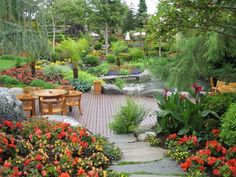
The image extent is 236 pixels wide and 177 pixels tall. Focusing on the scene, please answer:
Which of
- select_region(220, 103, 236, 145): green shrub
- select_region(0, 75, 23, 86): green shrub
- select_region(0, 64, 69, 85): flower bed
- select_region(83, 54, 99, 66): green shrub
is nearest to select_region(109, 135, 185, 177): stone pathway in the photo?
select_region(220, 103, 236, 145): green shrub

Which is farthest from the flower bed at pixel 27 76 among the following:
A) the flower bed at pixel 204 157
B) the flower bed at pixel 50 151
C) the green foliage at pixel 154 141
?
the flower bed at pixel 204 157

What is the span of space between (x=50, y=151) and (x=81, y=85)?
32.5 feet

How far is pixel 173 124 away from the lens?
5.82m

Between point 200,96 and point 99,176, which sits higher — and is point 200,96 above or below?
above

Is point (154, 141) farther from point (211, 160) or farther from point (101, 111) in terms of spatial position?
point (101, 111)

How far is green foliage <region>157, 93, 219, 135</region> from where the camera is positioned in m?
5.55

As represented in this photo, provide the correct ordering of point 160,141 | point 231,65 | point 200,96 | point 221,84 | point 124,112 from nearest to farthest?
point 160,141
point 200,96
point 124,112
point 221,84
point 231,65

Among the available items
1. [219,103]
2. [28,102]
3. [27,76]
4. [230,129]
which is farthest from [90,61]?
[230,129]

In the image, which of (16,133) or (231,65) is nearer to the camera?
(16,133)

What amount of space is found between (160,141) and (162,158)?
2.68 feet

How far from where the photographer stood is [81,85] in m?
14.5

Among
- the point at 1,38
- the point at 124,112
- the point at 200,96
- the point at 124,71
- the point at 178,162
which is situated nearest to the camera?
the point at 178,162

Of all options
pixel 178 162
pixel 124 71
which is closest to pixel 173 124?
pixel 178 162

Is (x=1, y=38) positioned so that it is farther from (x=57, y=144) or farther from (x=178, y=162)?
(x=178, y=162)
